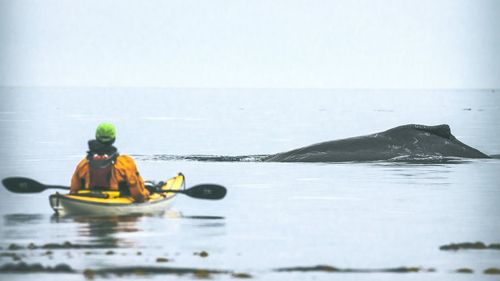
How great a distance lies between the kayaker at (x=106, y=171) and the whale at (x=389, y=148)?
1950 cm

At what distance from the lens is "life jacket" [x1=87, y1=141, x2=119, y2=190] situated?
26969mm

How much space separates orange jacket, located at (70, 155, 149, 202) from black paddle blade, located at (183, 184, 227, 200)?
172 centimetres

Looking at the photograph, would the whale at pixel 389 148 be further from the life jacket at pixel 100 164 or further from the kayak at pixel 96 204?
the life jacket at pixel 100 164

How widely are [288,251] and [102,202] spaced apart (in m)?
5.20

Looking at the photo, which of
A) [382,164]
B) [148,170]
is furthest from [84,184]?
[382,164]

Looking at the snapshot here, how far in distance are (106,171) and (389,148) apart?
21.5 metres

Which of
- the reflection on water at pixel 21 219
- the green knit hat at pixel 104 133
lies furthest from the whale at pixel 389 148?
the green knit hat at pixel 104 133

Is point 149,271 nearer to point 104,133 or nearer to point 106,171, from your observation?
point 106,171

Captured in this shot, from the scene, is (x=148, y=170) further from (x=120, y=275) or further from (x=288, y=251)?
(x=120, y=275)

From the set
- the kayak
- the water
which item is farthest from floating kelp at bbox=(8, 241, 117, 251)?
the kayak

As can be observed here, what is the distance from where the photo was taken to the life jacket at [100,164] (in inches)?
1062

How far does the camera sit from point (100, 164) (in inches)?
1062

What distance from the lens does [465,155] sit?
48.1 meters

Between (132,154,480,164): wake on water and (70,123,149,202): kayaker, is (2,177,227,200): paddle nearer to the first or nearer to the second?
(70,123,149,202): kayaker
